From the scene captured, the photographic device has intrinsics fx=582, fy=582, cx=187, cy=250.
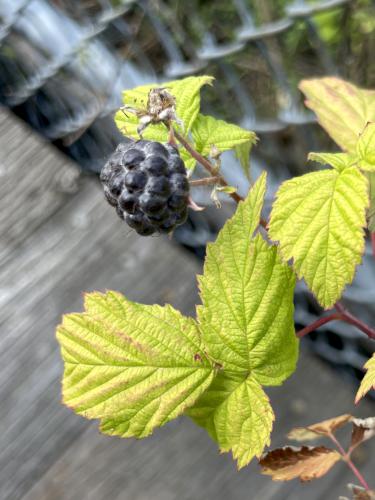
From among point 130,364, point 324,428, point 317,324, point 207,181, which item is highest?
point 207,181

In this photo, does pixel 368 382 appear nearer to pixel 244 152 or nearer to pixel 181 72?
pixel 244 152

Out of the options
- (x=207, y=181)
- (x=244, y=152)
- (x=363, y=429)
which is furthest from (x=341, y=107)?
(x=363, y=429)

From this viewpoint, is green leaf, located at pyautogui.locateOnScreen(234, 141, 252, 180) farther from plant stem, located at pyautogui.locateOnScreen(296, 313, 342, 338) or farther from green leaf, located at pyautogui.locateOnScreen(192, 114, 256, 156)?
plant stem, located at pyautogui.locateOnScreen(296, 313, 342, 338)

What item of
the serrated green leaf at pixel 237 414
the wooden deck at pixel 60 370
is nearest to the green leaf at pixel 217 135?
the serrated green leaf at pixel 237 414

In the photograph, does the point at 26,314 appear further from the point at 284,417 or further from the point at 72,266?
the point at 284,417

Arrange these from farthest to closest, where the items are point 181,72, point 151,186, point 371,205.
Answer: point 181,72 < point 371,205 < point 151,186

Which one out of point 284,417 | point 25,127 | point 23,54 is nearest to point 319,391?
point 284,417
